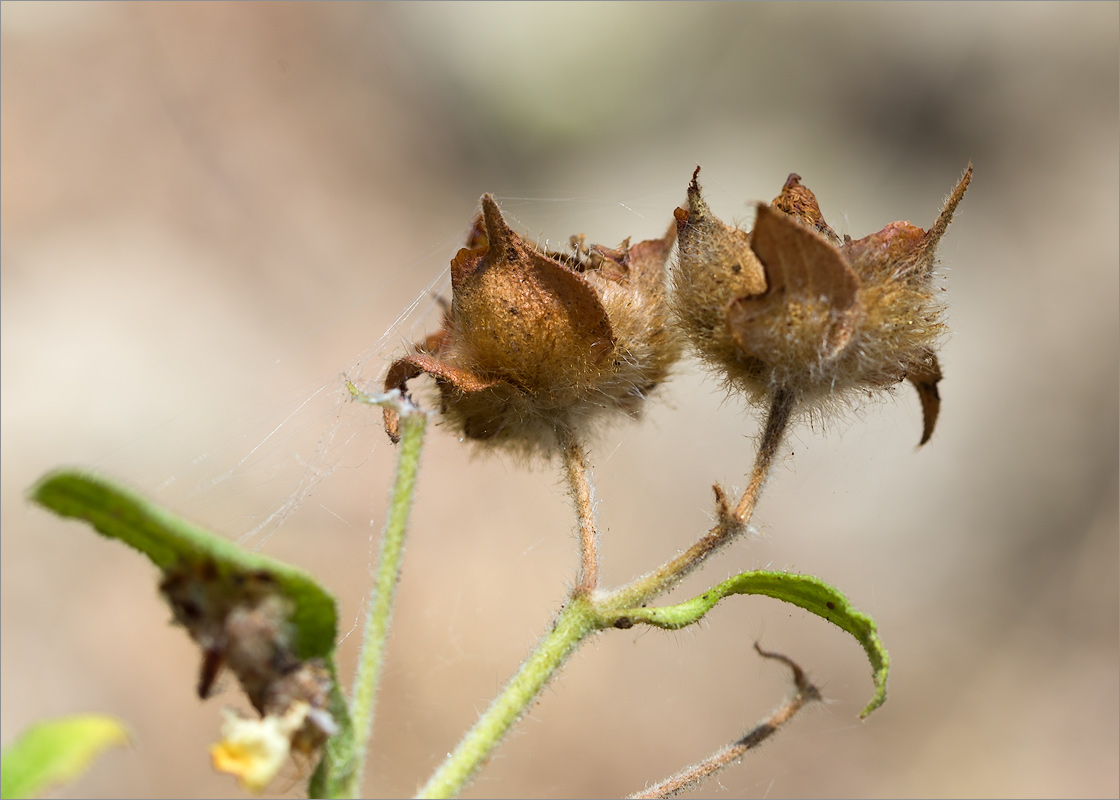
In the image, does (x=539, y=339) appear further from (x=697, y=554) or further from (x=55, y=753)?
(x=55, y=753)

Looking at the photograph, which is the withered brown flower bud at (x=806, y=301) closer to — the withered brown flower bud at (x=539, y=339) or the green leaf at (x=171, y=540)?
the withered brown flower bud at (x=539, y=339)

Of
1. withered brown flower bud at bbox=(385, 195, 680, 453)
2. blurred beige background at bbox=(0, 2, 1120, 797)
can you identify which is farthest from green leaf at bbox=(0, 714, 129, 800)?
blurred beige background at bbox=(0, 2, 1120, 797)

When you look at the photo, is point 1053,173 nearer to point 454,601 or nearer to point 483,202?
point 454,601

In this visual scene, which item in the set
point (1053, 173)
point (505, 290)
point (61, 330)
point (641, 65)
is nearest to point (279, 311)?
point (61, 330)

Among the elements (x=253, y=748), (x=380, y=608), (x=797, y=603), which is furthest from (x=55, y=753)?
(x=797, y=603)

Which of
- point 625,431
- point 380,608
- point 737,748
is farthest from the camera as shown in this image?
point 625,431

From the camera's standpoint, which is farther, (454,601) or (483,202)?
(454,601)

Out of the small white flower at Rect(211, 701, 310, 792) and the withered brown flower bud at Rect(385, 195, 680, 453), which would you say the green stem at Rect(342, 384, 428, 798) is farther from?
the withered brown flower bud at Rect(385, 195, 680, 453)
